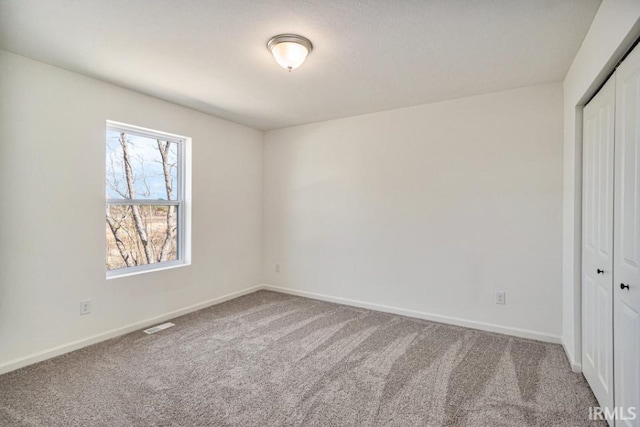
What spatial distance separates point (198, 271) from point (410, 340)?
8.58 ft

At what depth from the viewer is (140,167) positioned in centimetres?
354

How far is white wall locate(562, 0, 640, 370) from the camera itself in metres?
1.70

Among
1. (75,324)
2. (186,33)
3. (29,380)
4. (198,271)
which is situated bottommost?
(29,380)

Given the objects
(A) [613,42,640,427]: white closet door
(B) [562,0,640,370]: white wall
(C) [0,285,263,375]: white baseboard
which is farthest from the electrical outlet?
(B) [562,0,640,370]: white wall

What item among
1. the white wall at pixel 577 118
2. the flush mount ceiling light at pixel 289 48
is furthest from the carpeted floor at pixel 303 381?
the flush mount ceiling light at pixel 289 48

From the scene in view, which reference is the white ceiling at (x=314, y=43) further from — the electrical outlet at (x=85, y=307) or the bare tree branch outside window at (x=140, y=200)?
the electrical outlet at (x=85, y=307)

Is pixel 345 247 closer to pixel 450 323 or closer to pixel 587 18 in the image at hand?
pixel 450 323

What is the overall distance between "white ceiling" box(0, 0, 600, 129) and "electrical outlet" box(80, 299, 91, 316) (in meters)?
2.06

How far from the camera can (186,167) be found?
3.94 metres

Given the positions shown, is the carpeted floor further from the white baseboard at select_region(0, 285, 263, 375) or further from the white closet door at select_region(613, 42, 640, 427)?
the white closet door at select_region(613, 42, 640, 427)

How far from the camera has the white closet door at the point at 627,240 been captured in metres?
1.56

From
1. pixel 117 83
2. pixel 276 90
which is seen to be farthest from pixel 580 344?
pixel 117 83

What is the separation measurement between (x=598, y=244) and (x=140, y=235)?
4076 mm

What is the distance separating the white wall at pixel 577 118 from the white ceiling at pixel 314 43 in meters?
0.14
